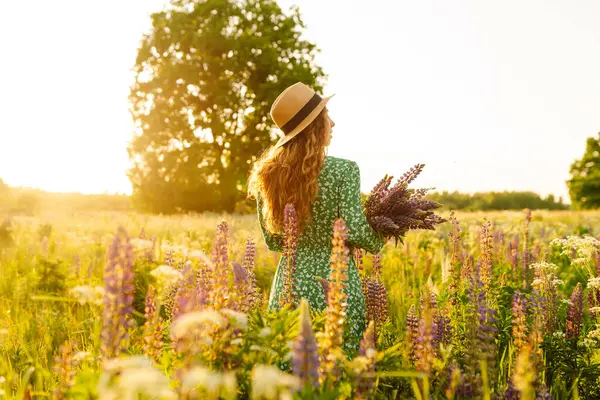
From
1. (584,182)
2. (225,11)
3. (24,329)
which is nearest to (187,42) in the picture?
(225,11)

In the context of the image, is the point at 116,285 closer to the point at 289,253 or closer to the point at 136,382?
the point at 136,382

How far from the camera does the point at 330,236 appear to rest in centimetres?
399

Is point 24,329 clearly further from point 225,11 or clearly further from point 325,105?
point 225,11

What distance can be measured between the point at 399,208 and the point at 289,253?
2.97 ft

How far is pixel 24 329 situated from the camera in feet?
17.1

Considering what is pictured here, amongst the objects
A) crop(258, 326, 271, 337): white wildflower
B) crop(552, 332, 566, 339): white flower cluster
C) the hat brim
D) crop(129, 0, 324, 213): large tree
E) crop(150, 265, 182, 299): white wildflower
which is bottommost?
crop(552, 332, 566, 339): white flower cluster

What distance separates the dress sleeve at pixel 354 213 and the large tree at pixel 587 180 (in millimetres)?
60788

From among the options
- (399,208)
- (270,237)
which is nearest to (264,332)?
(399,208)

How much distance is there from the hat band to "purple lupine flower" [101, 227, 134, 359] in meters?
2.21

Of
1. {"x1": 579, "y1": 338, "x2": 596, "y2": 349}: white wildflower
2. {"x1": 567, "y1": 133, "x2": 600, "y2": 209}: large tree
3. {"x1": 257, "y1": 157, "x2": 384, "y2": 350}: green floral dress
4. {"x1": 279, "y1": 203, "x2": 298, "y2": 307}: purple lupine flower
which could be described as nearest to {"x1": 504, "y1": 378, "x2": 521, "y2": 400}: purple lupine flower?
{"x1": 257, "y1": 157, "x2": 384, "y2": 350}: green floral dress

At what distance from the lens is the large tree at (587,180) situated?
57156 millimetres

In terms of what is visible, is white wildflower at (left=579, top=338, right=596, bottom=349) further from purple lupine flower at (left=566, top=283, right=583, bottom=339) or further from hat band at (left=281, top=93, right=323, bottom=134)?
hat band at (left=281, top=93, right=323, bottom=134)

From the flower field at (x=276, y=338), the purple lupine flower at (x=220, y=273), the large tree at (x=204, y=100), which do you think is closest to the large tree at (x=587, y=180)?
the large tree at (x=204, y=100)

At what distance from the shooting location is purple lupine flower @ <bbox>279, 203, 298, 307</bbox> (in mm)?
3443
